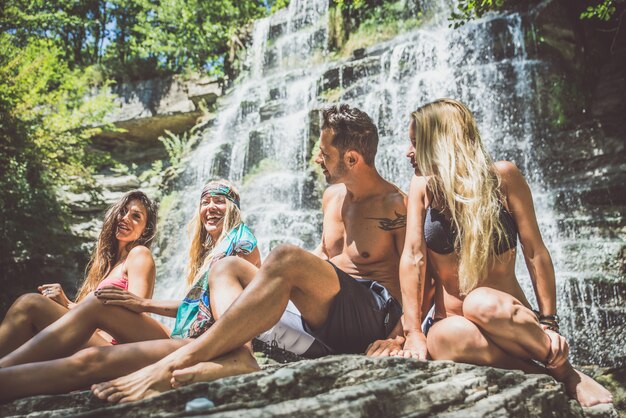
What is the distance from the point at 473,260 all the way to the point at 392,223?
741mm

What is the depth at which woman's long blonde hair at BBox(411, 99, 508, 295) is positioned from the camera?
8.17ft

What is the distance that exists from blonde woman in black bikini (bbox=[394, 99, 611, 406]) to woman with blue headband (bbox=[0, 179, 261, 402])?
37.1 inches

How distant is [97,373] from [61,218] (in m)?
9.68

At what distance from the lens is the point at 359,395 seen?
1.79m

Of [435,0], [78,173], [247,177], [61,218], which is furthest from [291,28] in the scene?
[61,218]

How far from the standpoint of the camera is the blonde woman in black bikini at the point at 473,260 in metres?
2.31

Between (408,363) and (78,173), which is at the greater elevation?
(78,173)

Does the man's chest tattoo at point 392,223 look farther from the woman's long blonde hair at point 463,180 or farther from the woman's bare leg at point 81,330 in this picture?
the woman's bare leg at point 81,330

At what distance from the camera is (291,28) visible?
1511 centimetres

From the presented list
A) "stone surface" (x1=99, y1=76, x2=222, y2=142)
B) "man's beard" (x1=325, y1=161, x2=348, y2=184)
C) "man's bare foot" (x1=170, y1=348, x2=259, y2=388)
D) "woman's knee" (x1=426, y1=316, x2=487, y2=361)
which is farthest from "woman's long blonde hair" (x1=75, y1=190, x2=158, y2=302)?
"stone surface" (x1=99, y1=76, x2=222, y2=142)

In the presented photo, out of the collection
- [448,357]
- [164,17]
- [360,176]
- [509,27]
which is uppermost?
[164,17]

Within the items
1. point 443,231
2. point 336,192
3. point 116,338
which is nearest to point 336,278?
point 443,231

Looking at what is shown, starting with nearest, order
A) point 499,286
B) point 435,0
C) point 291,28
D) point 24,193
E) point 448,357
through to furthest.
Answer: point 448,357 < point 499,286 < point 24,193 < point 435,0 < point 291,28

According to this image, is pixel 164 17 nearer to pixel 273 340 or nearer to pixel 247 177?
pixel 247 177
